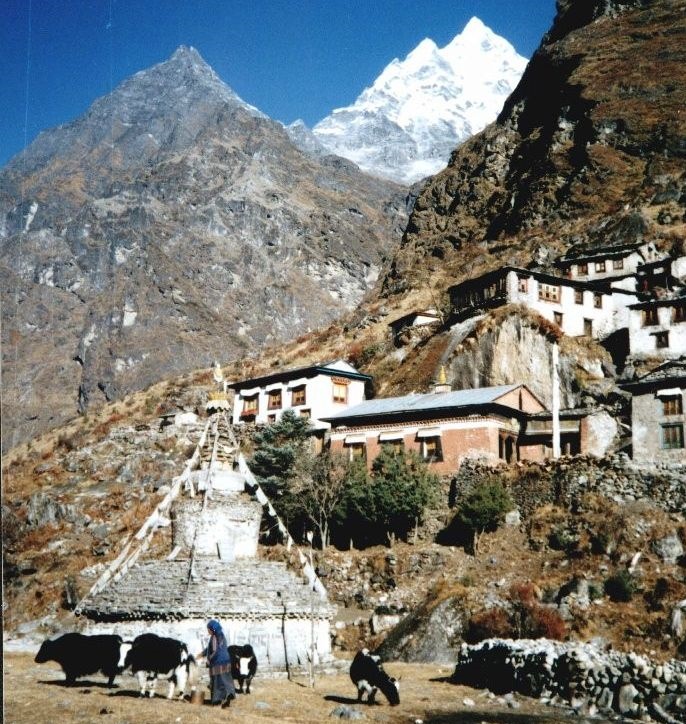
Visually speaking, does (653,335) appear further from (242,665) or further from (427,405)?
(242,665)

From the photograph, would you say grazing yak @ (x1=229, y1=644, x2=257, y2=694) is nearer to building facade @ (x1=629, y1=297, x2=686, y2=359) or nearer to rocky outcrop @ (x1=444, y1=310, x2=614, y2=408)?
rocky outcrop @ (x1=444, y1=310, x2=614, y2=408)

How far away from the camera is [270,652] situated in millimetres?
26734

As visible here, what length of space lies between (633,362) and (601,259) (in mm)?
23529

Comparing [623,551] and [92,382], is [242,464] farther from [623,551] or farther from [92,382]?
[92,382]

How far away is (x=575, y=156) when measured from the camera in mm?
128500

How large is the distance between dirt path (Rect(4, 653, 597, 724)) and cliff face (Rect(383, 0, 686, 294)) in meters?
81.3

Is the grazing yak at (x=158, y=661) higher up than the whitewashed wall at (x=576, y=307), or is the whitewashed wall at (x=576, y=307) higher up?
the whitewashed wall at (x=576, y=307)

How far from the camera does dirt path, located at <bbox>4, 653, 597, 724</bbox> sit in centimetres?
1647

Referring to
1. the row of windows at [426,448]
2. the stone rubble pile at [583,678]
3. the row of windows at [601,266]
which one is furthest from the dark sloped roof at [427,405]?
the row of windows at [601,266]

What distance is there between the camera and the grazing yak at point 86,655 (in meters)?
21.1

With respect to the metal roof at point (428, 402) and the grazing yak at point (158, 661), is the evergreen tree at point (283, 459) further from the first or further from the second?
the grazing yak at point (158, 661)

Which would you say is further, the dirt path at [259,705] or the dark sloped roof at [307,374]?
the dark sloped roof at [307,374]

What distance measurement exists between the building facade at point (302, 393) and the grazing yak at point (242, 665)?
144ft

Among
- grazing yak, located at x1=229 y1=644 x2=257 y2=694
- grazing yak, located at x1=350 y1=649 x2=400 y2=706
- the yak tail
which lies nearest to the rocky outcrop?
grazing yak, located at x1=229 y1=644 x2=257 y2=694
